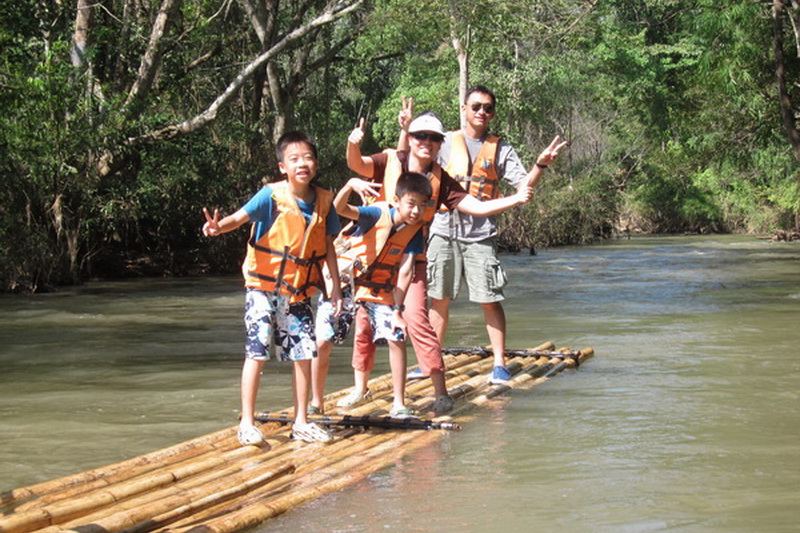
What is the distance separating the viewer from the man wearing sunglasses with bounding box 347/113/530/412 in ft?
20.7

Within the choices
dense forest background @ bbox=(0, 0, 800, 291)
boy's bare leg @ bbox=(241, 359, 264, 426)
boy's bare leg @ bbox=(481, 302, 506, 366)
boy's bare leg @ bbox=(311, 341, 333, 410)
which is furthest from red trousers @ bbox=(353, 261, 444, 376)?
dense forest background @ bbox=(0, 0, 800, 291)

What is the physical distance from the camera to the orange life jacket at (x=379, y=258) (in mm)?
6168

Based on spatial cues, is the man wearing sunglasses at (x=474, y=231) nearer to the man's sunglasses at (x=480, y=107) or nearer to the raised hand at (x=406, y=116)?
the man's sunglasses at (x=480, y=107)

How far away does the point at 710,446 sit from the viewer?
17.8 feet

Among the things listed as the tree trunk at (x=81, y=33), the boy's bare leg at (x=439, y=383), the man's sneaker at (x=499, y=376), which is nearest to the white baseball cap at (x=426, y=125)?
the boy's bare leg at (x=439, y=383)

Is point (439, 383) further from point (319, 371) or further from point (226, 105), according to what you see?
point (226, 105)

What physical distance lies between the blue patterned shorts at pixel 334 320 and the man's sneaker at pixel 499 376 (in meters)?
1.47

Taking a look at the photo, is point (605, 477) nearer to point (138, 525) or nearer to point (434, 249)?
point (138, 525)

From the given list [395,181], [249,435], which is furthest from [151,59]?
[249,435]

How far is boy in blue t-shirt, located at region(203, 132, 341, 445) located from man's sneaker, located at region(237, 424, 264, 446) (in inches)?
7.8

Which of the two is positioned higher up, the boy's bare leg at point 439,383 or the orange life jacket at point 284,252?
the orange life jacket at point 284,252

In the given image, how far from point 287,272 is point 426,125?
4.29ft

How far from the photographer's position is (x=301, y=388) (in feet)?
18.2

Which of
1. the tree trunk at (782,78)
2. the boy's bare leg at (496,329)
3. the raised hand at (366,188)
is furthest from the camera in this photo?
the tree trunk at (782,78)
